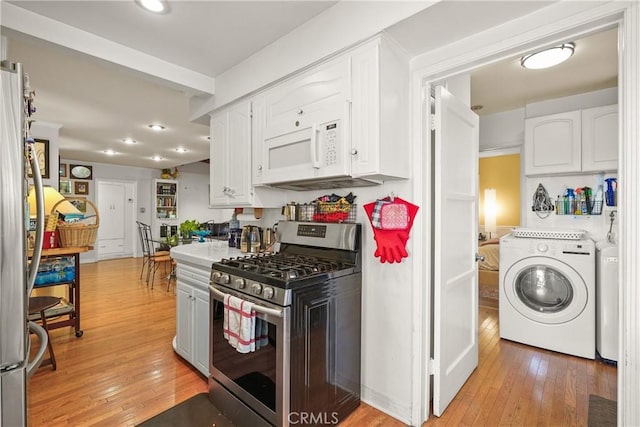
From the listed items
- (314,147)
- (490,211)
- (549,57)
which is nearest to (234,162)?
(314,147)

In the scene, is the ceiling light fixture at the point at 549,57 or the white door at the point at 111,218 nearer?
the ceiling light fixture at the point at 549,57

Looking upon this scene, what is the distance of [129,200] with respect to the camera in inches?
316

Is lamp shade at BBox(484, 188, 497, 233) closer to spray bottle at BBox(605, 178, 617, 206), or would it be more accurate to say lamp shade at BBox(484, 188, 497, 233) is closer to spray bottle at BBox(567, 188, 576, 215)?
spray bottle at BBox(567, 188, 576, 215)

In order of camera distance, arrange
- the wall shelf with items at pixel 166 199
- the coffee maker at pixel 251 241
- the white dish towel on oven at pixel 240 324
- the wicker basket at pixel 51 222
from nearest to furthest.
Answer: the white dish towel on oven at pixel 240 324
the coffee maker at pixel 251 241
the wicker basket at pixel 51 222
the wall shelf with items at pixel 166 199

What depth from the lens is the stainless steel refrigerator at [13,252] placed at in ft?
3.30

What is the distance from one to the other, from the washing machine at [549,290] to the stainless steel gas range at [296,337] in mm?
1917

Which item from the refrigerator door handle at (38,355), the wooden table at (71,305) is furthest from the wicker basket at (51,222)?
the refrigerator door handle at (38,355)

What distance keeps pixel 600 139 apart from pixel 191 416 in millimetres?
4161

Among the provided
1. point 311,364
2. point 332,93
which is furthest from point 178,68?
point 311,364

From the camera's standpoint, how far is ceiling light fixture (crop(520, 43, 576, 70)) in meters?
2.42

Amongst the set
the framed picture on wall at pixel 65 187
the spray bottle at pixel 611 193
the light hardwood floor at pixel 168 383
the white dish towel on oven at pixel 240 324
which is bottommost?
the light hardwood floor at pixel 168 383

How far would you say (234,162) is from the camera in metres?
2.59

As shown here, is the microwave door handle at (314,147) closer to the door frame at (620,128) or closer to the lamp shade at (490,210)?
the door frame at (620,128)

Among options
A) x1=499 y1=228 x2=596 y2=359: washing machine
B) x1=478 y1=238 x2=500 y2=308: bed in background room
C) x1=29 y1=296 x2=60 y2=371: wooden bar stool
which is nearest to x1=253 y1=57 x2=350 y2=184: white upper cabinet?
x1=29 y1=296 x2=60 y2=371: wooden bar stool
